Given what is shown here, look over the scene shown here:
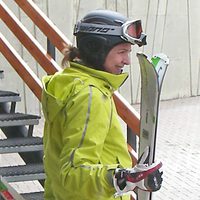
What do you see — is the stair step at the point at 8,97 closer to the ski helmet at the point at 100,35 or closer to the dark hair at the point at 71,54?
the dark hair at the point at 71,54

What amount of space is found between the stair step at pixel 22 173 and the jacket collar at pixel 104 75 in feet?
7.30

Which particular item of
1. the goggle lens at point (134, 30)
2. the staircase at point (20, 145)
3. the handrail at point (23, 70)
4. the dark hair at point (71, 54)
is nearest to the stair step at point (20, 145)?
the staircase at point (20, 145)

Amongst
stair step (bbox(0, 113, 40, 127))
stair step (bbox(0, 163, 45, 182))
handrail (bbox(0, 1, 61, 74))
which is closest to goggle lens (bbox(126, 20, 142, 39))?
stair step (bbox(0, 163, 45, 182))

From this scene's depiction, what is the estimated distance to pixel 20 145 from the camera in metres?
5.05

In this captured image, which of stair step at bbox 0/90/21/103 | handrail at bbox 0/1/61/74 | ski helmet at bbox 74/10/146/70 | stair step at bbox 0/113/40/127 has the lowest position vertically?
stair step at bbox 0/113/40/127

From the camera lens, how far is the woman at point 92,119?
96.6 inches

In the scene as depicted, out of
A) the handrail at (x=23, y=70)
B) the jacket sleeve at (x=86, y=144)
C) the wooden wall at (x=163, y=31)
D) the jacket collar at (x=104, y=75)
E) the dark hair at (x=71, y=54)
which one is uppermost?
the dark hair at (x=71, y=54)

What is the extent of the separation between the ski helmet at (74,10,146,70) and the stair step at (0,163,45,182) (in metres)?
2.28

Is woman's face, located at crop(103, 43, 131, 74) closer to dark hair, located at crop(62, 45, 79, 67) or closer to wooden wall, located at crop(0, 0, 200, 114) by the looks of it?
dark hair, located at crop(62, 45, 79, 67)

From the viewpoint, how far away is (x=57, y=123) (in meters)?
2.66

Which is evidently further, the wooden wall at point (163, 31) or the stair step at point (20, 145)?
the wooden wall at point (163, 31)

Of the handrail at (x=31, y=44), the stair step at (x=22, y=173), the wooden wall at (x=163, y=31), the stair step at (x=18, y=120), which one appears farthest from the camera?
the wooden wall at (x=163, y=31)

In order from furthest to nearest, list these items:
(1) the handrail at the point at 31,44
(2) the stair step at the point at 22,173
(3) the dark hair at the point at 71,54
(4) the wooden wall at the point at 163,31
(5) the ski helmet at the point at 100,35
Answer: (4) the wooden wall at the point at 163,31 → (1) the handrail at the point at 31,44 → (2) the stair step at the point at 22,173 → (3) the dark hair at the point at 71,54 → (5) the ski helmet at the point at 100,35

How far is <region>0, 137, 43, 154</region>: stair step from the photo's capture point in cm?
498
